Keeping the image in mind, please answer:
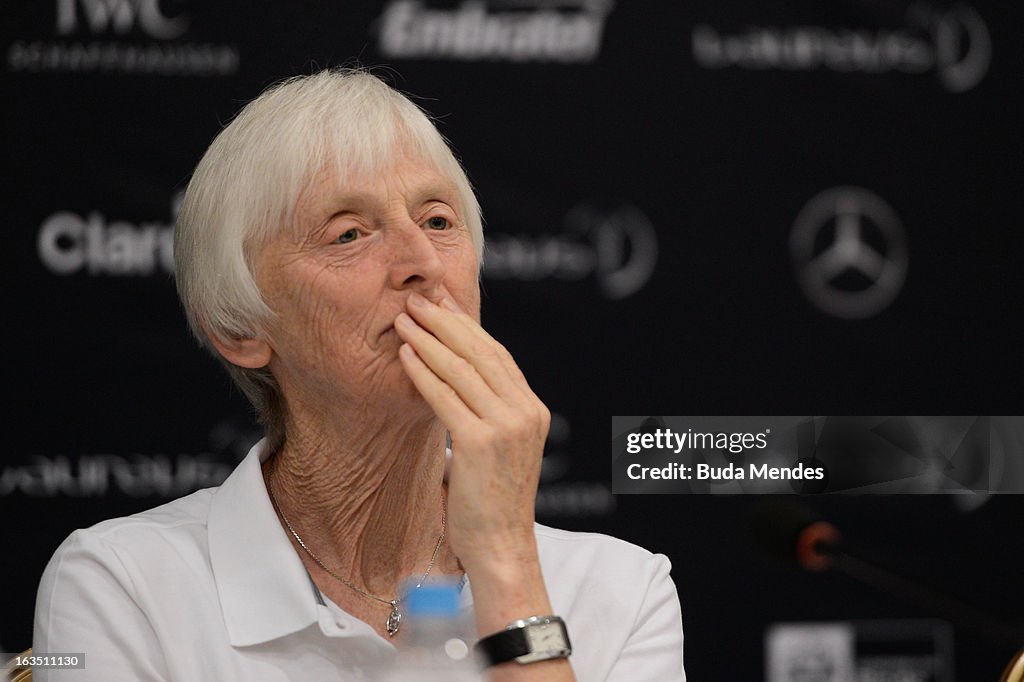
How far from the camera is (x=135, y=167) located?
307 centimetres

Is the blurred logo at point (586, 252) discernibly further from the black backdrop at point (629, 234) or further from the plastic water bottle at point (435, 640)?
the plastic water bottle at point (435, 640)

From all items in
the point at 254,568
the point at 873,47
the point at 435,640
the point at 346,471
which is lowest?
the point at 435,640

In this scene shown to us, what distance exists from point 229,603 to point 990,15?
2749 mm

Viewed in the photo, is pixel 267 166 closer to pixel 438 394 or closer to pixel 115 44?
pixel 438 394

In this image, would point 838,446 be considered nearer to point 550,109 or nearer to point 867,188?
point 867,188

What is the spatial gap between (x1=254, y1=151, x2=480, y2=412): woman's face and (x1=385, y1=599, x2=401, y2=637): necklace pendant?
340 millimetres

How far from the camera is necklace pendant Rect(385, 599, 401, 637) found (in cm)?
187

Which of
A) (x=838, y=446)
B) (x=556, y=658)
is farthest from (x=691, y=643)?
(x=556, y=658)

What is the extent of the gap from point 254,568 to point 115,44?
1.78 m

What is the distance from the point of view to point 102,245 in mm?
3068

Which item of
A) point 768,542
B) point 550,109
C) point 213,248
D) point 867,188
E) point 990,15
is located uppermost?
point 990,15

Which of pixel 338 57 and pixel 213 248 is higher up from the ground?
pixel 338 57

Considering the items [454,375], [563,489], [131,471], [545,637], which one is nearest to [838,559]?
[545,637]

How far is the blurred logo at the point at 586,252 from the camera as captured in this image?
3213 millimetres
